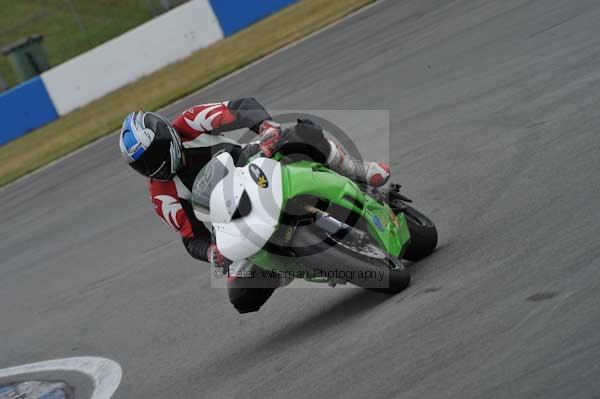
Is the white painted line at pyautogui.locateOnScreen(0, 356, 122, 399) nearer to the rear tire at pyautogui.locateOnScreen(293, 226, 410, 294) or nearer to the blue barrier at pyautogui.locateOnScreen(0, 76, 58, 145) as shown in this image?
the rear tire at pyautogui.locateOnScreen(293, 226, 410, 294)

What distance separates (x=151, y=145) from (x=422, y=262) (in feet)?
6.49

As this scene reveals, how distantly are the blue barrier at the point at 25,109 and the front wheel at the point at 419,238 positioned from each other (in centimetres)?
1770

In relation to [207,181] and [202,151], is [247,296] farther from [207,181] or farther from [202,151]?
[202,151]

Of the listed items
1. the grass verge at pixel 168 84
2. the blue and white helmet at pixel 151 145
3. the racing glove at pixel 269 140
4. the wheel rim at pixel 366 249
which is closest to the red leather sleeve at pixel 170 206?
the blue and white helmet at pixel 151 145

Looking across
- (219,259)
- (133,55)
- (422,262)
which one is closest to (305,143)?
(219,259)

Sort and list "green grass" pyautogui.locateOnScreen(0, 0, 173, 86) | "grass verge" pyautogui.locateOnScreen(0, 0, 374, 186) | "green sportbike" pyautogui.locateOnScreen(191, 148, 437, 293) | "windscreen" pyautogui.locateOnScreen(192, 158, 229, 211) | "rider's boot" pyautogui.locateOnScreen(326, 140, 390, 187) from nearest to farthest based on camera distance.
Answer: "green sportbike" pyautogui.locateOnScreen(191, 148, 437, 293), "windscreen" pyautogui.locateOnScreen(192, 158, 229, 211), "rider's boot" pyautogui.locateOnScreen(326, 140, 390, 187), "grass verge" pyautogui.locateOnScreen(0, 0, 374, 186), "green grass" pyautogui.locateOnScreen(0, 0, 173, 86)

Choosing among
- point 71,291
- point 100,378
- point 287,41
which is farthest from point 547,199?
point 287,41

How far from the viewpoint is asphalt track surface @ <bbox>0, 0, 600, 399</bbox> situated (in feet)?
16.0

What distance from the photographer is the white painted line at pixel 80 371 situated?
7145 millimetres

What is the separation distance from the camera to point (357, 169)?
21.6 ft

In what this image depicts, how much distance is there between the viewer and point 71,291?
10.2 m

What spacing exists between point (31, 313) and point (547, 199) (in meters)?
5.65

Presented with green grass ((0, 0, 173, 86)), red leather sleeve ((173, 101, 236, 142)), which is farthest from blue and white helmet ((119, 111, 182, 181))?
green grass ((0, 0, 173, 86))

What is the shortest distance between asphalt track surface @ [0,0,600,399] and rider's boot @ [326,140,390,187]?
0.65 metres
